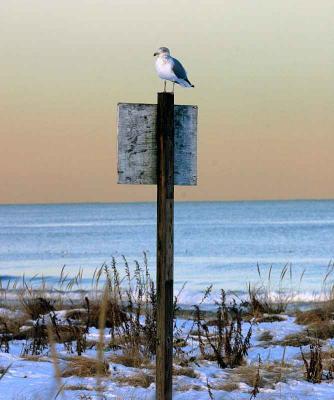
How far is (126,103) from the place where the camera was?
18.0ft

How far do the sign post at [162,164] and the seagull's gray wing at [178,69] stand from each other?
1282mm

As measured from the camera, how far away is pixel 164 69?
6953mm

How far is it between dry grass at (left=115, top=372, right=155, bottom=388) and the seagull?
248 centimetres

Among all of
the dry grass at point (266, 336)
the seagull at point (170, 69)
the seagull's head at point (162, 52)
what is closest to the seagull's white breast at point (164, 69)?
the seagull at point (170, 69)

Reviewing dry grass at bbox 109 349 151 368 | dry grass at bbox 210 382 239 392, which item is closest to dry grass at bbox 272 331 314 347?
dry grass at bbox 109 349 151 368

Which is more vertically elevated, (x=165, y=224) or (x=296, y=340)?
(x=165, y=224)

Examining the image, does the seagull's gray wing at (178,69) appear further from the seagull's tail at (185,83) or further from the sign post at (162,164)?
the sign post at (162,164)

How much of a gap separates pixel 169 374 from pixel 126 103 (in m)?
1.80

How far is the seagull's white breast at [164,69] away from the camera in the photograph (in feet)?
22.5

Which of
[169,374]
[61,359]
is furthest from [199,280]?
[169,374]

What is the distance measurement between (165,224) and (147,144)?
532mm

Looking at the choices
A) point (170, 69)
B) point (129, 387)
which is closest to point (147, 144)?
point (170, 69)

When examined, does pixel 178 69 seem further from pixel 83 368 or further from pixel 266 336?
pixel 266 336

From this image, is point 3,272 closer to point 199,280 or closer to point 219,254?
point 199,280
